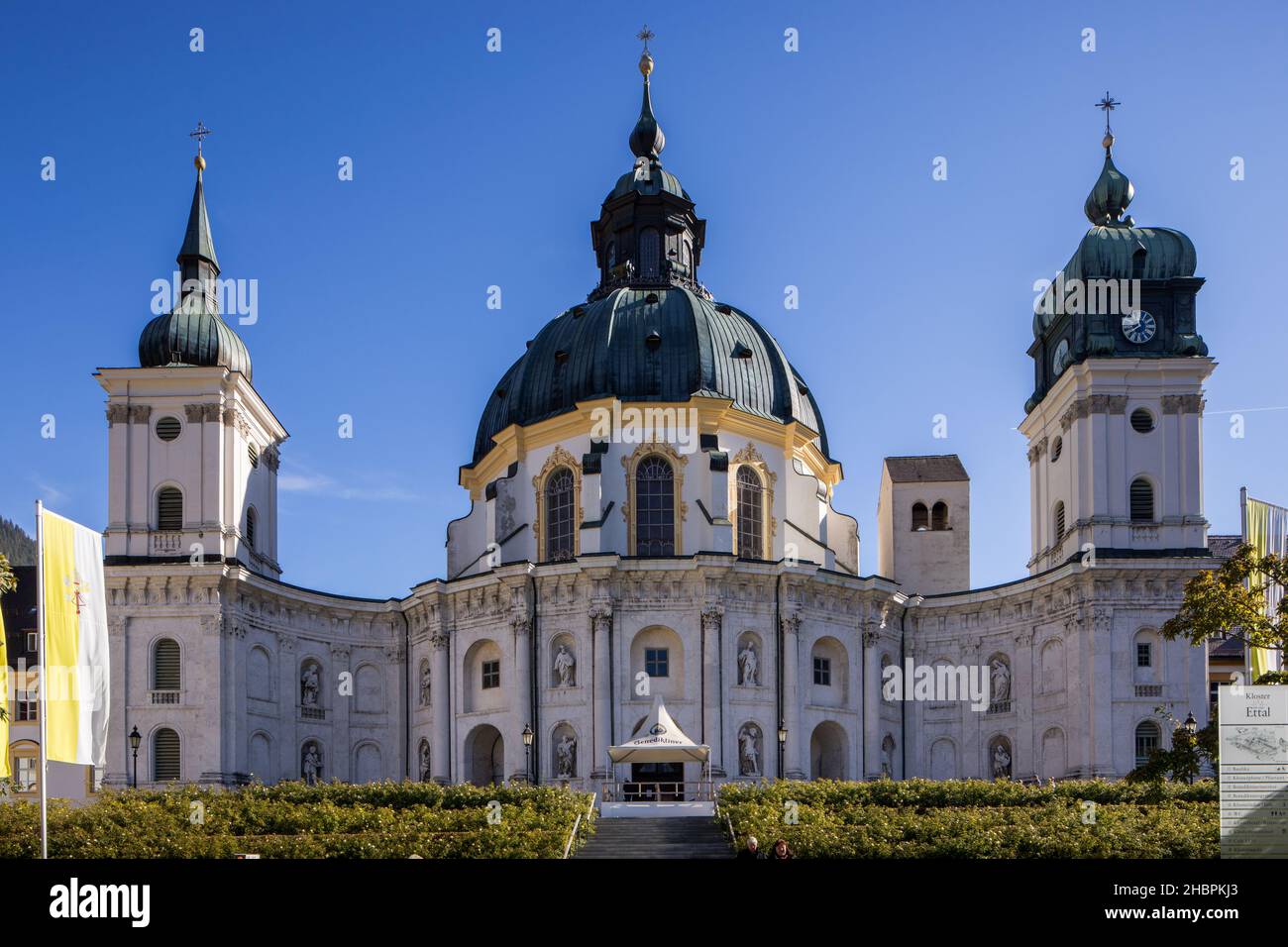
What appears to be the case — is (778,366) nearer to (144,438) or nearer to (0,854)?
(144,438)

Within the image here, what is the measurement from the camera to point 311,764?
6869 cm

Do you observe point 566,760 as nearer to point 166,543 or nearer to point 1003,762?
point 166,543

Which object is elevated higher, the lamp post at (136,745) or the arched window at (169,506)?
the arched window at (169,506)

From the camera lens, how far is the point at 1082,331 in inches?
2677

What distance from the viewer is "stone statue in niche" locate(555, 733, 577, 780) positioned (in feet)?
209

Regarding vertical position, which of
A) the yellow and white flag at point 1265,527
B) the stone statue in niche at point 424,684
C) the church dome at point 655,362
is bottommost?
the stone statue in niche at point 424,684

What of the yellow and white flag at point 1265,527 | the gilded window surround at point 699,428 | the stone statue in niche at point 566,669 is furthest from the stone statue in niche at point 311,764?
the yellow and white flag at point 1265,527

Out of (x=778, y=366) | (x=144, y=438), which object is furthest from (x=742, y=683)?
(x=144, y=438)

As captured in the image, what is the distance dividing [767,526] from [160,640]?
86.9 ft

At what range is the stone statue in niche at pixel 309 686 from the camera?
68750mm

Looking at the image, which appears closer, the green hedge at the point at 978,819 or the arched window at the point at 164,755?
the green hedge at the point at 978,819

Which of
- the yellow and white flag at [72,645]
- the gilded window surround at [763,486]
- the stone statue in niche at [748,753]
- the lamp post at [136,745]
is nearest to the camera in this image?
the yellow and white flag at [72,645]

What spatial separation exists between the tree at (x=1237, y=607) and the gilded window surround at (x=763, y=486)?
29.4 m

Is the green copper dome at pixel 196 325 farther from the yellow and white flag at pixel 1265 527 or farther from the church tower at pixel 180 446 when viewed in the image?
the yellow and white flag at pixel 1265 527
